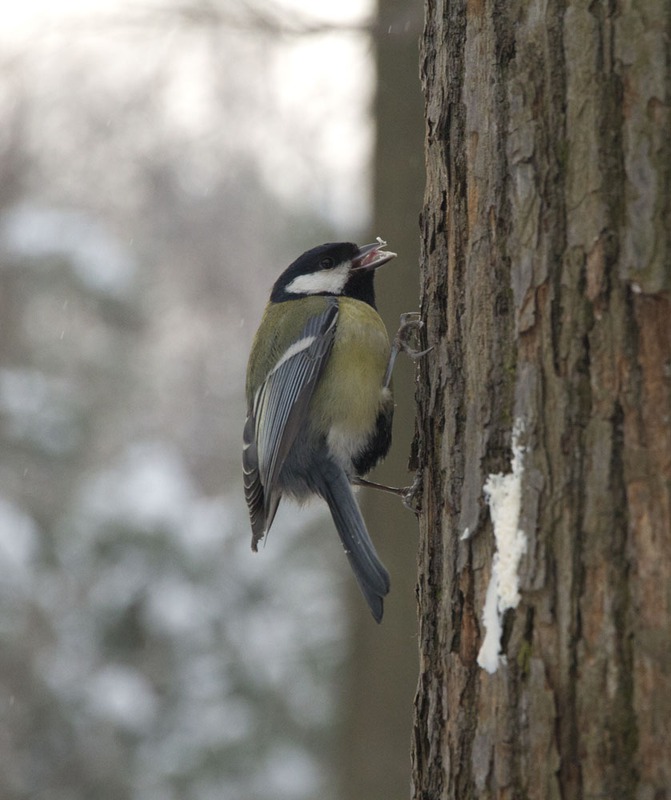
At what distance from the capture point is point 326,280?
3582 millimetres

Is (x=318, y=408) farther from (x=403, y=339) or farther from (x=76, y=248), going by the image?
(x=76, y=248)

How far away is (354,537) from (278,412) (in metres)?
0.60

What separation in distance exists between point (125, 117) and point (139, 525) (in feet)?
21.3

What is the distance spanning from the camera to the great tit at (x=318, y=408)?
3.17 m

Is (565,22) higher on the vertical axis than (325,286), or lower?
higher

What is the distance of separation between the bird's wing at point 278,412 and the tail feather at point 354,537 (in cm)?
18

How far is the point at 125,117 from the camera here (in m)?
10.3

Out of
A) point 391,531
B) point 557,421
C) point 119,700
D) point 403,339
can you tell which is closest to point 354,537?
point 403,339

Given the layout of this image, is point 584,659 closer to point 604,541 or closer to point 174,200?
point 604,541

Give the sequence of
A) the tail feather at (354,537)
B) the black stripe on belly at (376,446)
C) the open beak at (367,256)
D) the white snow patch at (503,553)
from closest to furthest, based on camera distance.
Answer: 1. the white snow patch at (503,553)
2. the tail feather at (354,537)
3. the black stripe on belly at (376,446)
4. the open beak at (367,256)

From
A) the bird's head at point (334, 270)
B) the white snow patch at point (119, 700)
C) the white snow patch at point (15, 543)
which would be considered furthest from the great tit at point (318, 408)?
the white snow patch at point (119, 700)

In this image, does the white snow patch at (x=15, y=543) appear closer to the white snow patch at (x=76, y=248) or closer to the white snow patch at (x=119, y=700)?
the white snow patch at (x=119, y=700)

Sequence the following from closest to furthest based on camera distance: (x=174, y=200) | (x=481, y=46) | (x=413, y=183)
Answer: (x=481, y=46), (x=413, y=183), (x=174, y=200)

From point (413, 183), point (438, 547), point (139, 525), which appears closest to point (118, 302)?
point (139, 525)
